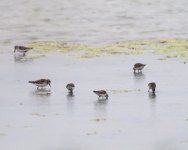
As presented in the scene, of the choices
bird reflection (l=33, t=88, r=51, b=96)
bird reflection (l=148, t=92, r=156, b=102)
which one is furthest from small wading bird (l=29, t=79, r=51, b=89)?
bird reflection (l=148, t=92, r=156, b=102)

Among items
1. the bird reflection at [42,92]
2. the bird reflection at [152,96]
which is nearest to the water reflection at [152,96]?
the bird reflection at [152,96]

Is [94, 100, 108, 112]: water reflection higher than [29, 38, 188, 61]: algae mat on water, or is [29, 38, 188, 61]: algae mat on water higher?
[29, 38, 188, 61]: algae mat on water

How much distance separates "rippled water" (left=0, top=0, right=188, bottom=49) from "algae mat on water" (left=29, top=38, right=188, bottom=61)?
7.11ft

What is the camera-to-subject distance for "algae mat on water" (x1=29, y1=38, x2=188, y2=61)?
176 ft

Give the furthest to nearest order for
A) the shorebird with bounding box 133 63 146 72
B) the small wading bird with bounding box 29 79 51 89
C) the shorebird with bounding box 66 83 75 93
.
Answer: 1. the shorebird with bounding box 133 63 146 72
2. the small wading bird with bounding box 29 79 51 89
3. the shorebird with bounding box 66 83 75 93

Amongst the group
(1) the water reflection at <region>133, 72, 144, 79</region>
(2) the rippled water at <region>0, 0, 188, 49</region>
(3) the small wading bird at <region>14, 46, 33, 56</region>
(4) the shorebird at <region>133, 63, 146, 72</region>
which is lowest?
(1) the water reflection at <region>133, 72, 144, 79</region>

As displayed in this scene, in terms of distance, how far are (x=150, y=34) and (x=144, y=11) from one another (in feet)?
70.3

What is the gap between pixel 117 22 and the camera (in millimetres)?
75500

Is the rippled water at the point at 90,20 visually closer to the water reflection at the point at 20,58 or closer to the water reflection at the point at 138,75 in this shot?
the water reflection at the point at 20,58

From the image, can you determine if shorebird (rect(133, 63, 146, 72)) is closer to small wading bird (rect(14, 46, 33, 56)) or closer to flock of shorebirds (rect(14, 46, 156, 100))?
flock of shorebirds (rect(14, 46, 156, 100))

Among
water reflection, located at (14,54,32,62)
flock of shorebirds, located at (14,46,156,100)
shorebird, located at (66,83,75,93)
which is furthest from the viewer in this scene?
water reflection, located at (14,54,32,62)

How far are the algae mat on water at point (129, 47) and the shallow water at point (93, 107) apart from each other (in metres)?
3.53

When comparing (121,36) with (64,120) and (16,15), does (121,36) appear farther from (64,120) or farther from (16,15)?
(64,120)

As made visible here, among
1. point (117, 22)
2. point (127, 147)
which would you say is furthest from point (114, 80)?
point (117, 22)
